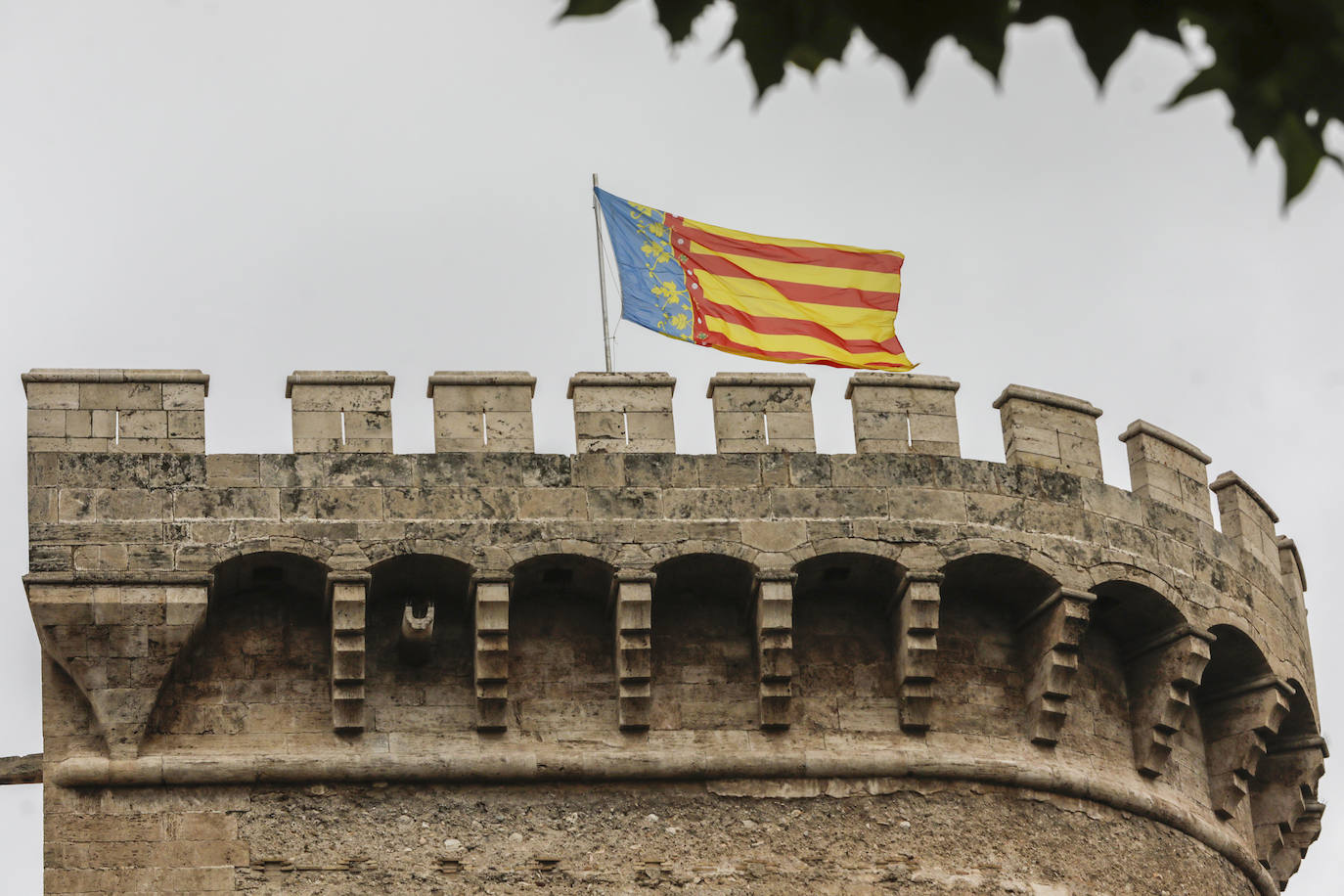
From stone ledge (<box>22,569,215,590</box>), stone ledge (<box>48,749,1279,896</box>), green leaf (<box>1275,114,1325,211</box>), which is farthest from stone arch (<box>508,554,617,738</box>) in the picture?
green leaf (<box>1275,114,1325,211</box>)

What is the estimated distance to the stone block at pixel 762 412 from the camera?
16641 millimetres

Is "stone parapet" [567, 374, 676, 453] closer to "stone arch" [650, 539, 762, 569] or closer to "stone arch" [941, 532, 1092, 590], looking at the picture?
"stone arch" [650, 539, 762, 569]

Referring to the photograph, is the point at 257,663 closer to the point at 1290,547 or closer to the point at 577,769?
the point at 577,769

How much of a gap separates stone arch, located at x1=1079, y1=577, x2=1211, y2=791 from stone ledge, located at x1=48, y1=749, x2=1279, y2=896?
23.6 inches

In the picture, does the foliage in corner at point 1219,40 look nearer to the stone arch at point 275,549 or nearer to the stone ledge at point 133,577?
the stone arch at point 275,549

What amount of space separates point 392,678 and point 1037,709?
14.3 feet

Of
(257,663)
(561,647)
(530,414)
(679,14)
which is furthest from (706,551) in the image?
(679,14)

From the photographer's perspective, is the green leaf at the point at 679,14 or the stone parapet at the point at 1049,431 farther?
the stone parapet at the point at 1049,431

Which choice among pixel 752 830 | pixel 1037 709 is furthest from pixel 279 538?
pixel 1037 709

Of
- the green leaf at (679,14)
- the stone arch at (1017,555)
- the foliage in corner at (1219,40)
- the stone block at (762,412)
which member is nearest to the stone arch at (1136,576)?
the stone arch at (1017,555)

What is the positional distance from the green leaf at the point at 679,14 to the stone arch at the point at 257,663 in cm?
1018

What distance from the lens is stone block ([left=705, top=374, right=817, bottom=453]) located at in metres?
16.6

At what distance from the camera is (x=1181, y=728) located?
17844 millimetres

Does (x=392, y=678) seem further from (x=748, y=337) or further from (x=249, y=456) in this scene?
(x=748, y=337)
